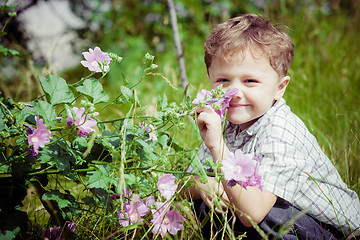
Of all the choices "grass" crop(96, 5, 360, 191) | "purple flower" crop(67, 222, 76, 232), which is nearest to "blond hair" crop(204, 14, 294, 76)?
"grass" crop(96, 5, 360, 191)

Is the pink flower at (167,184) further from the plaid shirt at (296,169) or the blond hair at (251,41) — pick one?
the blond hair at (251,41)

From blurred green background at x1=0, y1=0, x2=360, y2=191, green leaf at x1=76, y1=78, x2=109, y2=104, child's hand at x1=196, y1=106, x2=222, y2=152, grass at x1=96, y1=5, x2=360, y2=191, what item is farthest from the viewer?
blurred green background at x1=0, y1=0, x2=360, y2=191

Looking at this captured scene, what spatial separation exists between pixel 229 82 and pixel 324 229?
0.68 m

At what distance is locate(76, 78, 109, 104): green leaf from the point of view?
3.55 ft

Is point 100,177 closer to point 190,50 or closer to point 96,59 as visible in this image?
point 96,59

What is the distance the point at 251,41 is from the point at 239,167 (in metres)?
0.55

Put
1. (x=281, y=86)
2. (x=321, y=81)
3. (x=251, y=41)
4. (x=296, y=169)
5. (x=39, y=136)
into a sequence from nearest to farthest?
(x=39, y=136) < (x=296, y=169) < (x=251, y=41) < (x=281, y=86) < (x=321, y=81)

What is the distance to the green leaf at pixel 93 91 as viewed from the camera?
1.08 meters

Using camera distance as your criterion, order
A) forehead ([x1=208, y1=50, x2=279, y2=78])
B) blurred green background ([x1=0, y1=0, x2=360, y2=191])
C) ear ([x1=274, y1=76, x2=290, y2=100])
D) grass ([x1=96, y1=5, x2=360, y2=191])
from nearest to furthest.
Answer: forehead ([x1=208, y1=50, x2=279, y2=78]) < ear ([x1=274, y1=76, x2=290, y2=100]) < grass ([x1=96, y1=5, x2=360, y2=191]) < blurred green background ([x1=0, y1=0, x2=360, y2=191])

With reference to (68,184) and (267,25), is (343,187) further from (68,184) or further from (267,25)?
(68,184)

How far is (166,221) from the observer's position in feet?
3.87

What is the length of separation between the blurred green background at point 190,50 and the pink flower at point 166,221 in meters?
0.85

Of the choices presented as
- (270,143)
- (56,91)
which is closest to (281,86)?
(270,143)

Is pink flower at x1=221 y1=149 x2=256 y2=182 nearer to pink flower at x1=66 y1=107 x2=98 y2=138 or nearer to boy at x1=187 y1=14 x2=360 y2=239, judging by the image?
boy at x1=187 y1=14 x2=360 y2=239
